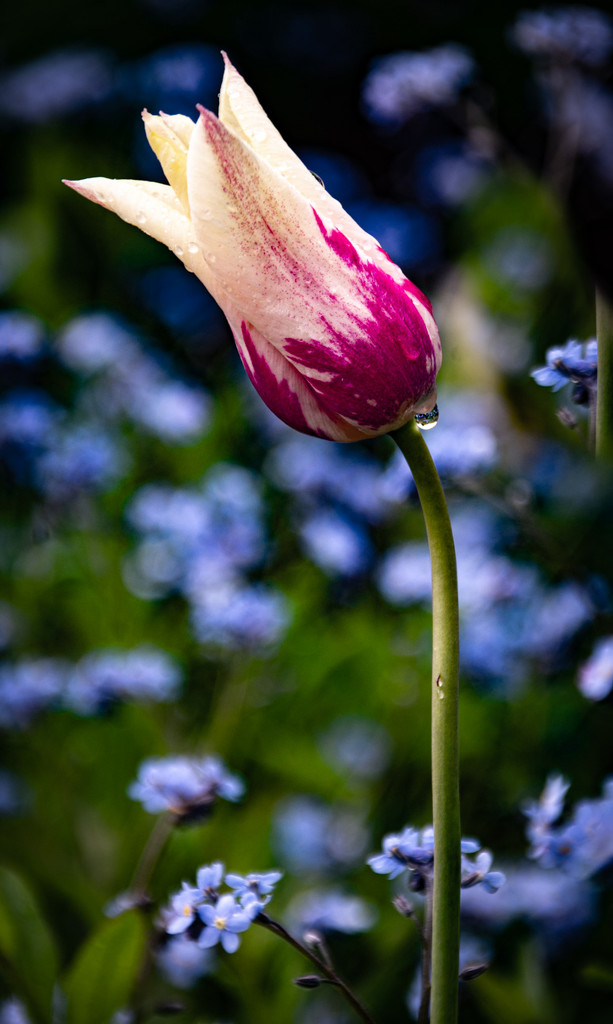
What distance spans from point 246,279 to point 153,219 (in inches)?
1.2

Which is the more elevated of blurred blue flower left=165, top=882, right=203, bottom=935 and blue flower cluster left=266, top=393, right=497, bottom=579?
blurred blue flower left=165, top=882, right=203, bottom=935

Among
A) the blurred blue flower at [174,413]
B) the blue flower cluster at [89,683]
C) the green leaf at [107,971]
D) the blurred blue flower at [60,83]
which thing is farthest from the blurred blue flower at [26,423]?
the blurred blue flower at [60,83]

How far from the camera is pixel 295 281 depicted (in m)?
0.21

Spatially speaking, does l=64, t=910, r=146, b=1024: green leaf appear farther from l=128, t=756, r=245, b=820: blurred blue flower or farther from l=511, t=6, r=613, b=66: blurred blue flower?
l=511, t=6, r=613, b=66: blurred blue flower

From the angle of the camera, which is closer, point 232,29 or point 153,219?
point 153,219

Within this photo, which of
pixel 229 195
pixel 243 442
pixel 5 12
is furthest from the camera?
pixel 5 12

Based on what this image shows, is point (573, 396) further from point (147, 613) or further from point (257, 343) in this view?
point (147, 613)

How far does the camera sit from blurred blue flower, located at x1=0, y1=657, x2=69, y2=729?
682 mm

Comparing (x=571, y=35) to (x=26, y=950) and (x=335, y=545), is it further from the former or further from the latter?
(x=26, y=950)

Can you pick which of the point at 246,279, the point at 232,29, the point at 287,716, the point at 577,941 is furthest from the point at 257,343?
the point at 232,29

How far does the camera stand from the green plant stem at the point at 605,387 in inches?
10.4

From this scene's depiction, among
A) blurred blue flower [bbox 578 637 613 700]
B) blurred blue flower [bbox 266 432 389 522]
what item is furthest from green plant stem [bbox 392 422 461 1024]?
blurred blue flower [bbox 266 432 389 522]

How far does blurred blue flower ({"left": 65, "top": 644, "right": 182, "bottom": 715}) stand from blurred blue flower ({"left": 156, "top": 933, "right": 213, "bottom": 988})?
199mm

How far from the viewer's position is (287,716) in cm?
77
